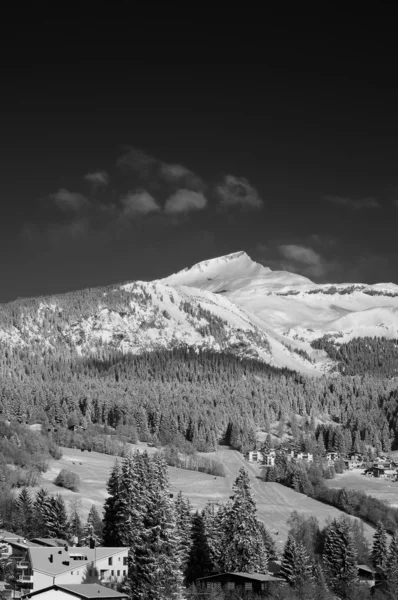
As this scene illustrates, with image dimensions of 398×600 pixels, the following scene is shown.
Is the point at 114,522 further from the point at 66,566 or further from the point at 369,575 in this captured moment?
the point at 369,575

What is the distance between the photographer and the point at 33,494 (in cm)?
17875

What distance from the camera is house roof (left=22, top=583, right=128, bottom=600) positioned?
92000 millimetres

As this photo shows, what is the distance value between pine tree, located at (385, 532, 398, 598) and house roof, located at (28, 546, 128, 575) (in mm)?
37702

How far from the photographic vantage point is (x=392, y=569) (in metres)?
132

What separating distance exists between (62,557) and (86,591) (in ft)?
39.1

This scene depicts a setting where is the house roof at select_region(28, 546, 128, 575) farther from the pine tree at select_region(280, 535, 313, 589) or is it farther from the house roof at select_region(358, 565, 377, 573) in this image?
the house roof at select_region(358, 565, 377, 573)

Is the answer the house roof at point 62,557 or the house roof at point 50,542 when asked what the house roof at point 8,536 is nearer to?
the house roof at point 50,542

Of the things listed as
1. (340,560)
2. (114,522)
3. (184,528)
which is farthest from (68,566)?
(340,560)

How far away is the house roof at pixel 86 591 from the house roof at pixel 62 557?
17.3ft

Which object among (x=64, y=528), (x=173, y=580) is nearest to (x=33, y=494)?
(x=64, y=528)

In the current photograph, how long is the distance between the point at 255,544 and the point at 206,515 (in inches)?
696

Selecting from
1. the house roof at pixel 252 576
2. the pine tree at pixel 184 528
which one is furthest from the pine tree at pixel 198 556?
the house roof at pixel 252 576

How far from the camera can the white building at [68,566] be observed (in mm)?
100312

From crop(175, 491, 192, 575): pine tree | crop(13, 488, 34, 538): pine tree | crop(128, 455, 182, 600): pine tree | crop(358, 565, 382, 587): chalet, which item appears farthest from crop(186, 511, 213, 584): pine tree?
crop(358, 565, 382, 587): chalet
